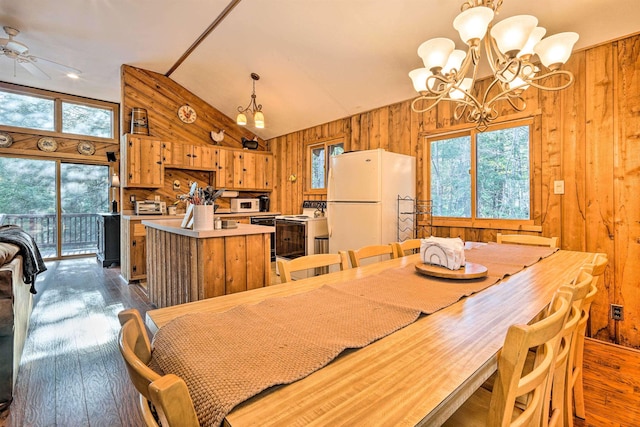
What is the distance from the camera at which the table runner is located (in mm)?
609

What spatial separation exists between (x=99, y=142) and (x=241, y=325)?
6.57 meters

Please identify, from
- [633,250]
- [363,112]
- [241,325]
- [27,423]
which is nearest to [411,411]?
[241,325]

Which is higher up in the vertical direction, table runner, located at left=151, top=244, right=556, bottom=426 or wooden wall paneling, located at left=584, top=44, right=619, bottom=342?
wooden wall paneling, located at left=584, top=44, right=619, bottom=342

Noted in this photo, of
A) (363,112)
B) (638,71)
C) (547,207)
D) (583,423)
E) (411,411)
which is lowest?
(583,423)

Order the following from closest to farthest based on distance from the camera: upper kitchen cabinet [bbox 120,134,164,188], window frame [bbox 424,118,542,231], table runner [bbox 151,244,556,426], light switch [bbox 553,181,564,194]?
table runner [bbox 151,244,556,426], light switch [bbox 553,181,564,194], window frame [bbox 424,118,542,231], upper kitchen cabinet [bbox 120,134,164,188]

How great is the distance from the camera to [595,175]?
2.49m

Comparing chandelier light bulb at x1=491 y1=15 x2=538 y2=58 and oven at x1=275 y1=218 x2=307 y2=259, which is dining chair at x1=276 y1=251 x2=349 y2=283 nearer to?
chandelier light bulb at x1=491 y1=15 x2=538 y2=58

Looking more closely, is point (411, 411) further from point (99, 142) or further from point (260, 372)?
point (99, 142)

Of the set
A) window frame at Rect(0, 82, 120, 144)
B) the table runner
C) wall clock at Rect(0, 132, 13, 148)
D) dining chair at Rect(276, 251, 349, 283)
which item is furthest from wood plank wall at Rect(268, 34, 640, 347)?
wall clock at Rect(0, 132, 13, 148)

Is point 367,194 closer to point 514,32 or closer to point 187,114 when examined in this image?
point 514,32

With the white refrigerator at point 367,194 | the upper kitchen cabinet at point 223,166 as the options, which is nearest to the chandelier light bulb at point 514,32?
the white refrigerator at point 367,194

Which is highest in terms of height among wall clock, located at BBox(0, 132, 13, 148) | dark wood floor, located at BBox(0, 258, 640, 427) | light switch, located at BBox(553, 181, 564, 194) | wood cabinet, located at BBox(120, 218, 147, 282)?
wall clock, located at BBox(0, 132, 13, 148)

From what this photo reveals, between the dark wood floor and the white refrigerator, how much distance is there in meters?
1.98

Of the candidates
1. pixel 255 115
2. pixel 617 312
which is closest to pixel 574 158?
pixel 617 312
